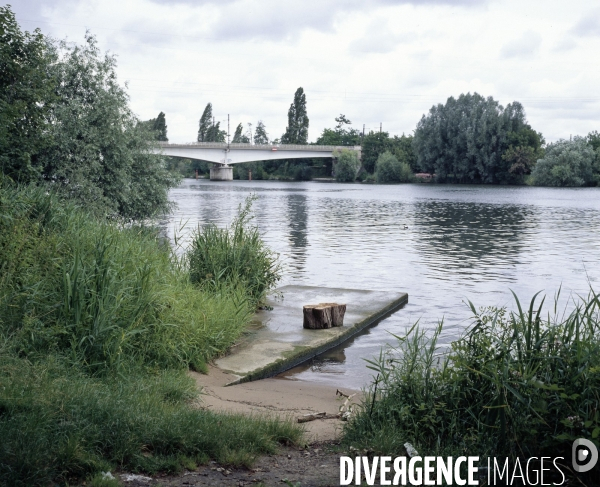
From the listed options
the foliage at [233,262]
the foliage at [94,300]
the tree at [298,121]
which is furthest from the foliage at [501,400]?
the tree at [298,121]

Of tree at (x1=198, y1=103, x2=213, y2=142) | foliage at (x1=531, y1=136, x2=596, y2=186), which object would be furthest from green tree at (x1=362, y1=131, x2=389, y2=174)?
tree at (x1=198, y1=103, x2=213, y2=142)

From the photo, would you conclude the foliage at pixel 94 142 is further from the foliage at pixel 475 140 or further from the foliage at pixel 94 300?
the foliage at pixel 475 140

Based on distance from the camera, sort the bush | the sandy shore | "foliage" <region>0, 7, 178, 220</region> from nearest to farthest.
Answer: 1. the sandy shore
2. "foliage" <region>0, 7, 178, 220</region>
3. the bush

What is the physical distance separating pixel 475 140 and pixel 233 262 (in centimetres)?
8829

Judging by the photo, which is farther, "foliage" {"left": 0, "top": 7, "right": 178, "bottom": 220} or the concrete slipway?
"foliage" {"left": 0, "top": 7, "right": 178, "bottom": 220}

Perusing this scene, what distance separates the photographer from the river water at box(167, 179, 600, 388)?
40.2 ft

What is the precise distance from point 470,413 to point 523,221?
35282 mm

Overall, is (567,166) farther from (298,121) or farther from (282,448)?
(282,448)

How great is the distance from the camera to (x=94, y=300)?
721 centimetres

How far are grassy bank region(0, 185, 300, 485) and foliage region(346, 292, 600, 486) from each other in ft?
2.76

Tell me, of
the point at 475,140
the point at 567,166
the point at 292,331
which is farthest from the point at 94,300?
the point at 475,140

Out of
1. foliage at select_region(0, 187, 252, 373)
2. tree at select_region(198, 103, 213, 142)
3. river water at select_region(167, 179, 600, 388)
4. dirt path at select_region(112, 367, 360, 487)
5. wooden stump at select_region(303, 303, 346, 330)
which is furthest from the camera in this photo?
tree at select_region(198, 103, 213, 142)

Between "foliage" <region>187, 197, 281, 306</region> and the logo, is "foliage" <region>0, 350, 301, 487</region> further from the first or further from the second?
"foliage" <region>187, 197, 281, 306</region>

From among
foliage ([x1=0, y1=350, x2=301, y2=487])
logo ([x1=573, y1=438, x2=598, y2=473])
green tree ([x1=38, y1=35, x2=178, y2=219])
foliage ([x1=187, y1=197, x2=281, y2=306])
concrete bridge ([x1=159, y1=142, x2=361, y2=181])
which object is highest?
concrete bridge ([x1=159, y1=142, x2=361, y2=181])
